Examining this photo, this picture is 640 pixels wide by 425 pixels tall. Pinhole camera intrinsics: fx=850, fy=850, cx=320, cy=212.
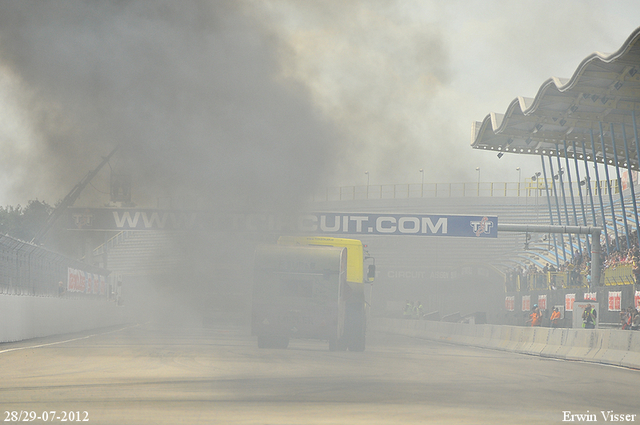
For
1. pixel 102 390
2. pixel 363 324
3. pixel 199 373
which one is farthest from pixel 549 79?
pixel 102 390

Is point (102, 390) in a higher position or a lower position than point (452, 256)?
lower

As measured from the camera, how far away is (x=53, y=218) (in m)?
40.6

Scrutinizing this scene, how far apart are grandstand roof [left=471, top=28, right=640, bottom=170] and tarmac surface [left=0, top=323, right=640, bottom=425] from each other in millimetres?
20416

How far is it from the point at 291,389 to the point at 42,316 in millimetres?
17088

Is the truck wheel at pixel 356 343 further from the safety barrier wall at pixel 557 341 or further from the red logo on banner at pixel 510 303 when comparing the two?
the red logo on banner at pixel 510 303

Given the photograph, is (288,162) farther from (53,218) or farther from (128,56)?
(53,218)

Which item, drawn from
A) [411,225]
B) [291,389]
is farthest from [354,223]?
[291,389]

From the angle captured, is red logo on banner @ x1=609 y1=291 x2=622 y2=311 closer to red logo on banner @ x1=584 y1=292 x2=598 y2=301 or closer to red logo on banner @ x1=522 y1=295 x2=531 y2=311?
red logo on banner @ x1=584 y1=292 x2=598 y2=301

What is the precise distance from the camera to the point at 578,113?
43.3m

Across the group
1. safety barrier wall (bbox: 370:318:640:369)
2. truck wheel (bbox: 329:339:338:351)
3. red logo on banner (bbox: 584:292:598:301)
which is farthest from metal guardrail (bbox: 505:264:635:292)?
truck wheel (bbox: 329:339:338:351)

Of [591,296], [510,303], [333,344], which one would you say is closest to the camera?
[333,344]

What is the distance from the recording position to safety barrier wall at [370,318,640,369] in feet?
63.9

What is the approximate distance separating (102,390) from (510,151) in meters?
44.3

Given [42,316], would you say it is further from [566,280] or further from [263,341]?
[566,280]
